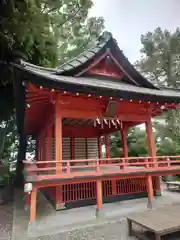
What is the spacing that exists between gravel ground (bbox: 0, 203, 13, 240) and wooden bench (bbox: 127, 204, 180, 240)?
3.24 metres

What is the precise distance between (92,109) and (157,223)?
4359 mm

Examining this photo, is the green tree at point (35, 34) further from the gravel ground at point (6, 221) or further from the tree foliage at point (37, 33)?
the gravel ground at point (6, 221)

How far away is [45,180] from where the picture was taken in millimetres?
5281

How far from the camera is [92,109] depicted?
721cm

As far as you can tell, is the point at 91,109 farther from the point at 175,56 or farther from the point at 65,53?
the point at 175,56

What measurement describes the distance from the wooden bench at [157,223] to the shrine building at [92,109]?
158 centimetres

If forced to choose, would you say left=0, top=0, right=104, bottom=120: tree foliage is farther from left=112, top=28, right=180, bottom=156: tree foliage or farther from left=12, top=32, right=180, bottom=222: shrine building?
left=112, top=28, right=180, bottom=156: tree foliage

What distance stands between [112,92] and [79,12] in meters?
13.1

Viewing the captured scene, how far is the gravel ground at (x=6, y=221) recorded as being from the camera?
4.87 metres

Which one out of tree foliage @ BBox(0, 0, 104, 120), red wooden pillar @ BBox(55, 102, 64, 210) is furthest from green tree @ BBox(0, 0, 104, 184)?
red wooden pillar @ BBox(55, 102, 64, 210)

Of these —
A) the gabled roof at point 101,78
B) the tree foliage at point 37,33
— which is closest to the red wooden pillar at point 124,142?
the gabled roof at point 101,78

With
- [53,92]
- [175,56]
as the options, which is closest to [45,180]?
[53,92]

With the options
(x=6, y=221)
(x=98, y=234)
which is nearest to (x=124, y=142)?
(x=98, y=234)

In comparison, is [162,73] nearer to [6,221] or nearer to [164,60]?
[164,60]
